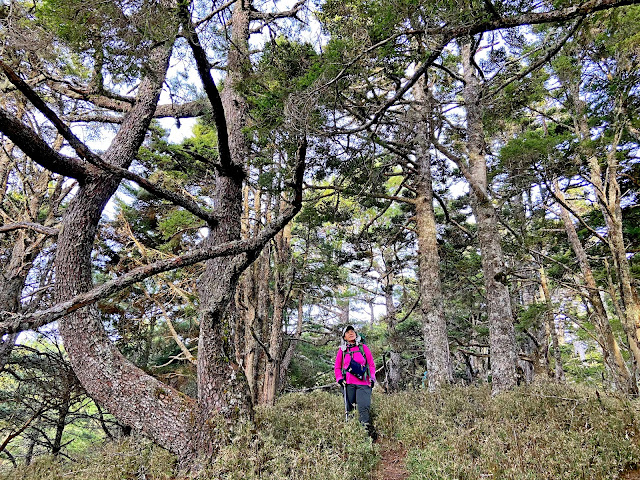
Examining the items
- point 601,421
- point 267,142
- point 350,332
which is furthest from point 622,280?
point 267,142

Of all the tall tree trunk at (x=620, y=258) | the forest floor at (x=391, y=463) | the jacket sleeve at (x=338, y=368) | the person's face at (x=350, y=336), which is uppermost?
the tall tree trunk at (x=620, y=258)

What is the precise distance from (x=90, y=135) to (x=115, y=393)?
21.2 ft

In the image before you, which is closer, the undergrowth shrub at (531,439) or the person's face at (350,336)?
the undergrowth shrub at (531,439)

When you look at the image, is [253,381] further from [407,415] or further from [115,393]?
[115,393]

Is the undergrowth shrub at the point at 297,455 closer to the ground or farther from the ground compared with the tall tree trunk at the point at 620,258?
Answer: closer to the ground

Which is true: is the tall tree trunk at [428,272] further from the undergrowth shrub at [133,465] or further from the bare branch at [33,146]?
the bare branch at [33,146]

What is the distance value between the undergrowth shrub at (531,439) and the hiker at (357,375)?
0.67 metres

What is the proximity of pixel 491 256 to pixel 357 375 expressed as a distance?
3708mm

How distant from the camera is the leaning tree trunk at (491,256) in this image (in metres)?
6.31

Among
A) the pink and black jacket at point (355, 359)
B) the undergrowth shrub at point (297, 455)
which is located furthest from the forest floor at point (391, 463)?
the pink and black jacket at point (355, 359)

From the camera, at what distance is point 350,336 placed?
→ 616cm

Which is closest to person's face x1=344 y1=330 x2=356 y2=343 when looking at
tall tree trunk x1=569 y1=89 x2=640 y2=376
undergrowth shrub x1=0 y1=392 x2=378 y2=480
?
undergrowth shrub x1=0 y1=392 x2=378 y2=480

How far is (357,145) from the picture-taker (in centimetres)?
678

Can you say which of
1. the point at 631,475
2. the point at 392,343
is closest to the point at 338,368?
the point at 631,475
